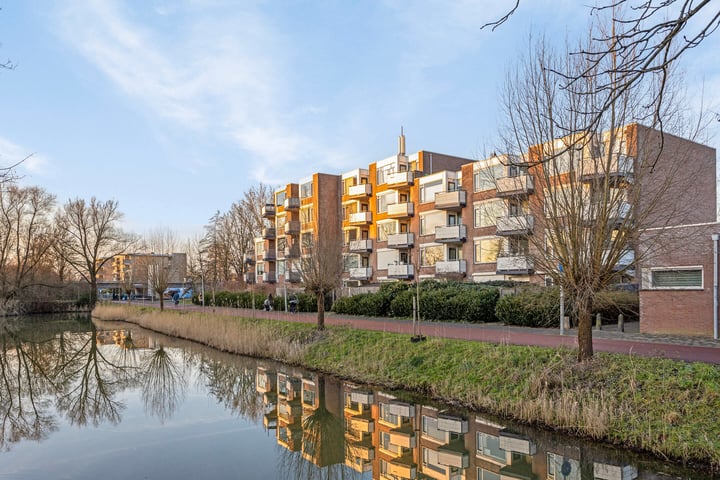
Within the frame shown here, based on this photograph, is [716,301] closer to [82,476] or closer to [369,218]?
[82,476]

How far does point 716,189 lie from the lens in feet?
81.6

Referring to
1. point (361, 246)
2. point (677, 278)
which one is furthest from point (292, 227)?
point (677, 278)

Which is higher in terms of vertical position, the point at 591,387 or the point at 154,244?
the point at 154,244

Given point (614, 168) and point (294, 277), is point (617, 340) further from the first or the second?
point (294, 277)

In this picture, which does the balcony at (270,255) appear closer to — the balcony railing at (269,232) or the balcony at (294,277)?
the balcony railing at (269,232)

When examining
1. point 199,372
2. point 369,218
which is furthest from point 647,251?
point 369,218

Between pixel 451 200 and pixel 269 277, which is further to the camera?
pixel 269 277

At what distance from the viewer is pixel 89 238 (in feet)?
191

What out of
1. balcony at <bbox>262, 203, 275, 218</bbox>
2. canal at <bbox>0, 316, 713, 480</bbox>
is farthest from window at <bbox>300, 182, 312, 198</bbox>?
canal at <bbox>0, 316, 713, 480</bbox>

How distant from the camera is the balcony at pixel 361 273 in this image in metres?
45.3

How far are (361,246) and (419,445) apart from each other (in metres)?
35.9

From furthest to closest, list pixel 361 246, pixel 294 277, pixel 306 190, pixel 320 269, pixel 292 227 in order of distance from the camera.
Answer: pixel 292 227 < pixel 306 190 < pixel 361 246 < pixel 294 277 < pixel 320 269

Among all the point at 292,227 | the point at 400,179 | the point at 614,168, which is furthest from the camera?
the point at 292,227

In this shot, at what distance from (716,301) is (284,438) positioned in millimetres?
13712
